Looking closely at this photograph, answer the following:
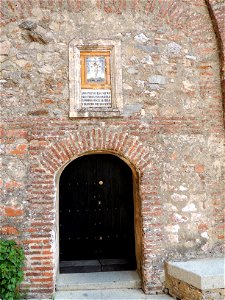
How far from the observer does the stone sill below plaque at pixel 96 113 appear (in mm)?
4387

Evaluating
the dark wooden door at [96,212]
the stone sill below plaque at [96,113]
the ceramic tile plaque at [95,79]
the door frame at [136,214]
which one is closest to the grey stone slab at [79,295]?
the door frame at [136,214]

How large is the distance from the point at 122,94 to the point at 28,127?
1.48 metres

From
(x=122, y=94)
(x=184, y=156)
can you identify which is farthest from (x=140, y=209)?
(x=122, y=94)

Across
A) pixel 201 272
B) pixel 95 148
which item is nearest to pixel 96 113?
pixel 95 148

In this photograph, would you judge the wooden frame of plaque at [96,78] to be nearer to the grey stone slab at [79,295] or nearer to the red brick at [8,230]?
the red brick at [8,230]

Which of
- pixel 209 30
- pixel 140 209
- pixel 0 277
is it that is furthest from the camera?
pixel 209 30

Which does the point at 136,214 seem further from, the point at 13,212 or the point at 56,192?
the point at 13,212

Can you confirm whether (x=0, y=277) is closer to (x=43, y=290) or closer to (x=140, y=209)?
(x=43, y=290)

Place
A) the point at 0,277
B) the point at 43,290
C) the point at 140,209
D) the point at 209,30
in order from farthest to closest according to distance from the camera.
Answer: the point at 209,30
the point at 140,209
the point at 43,290
the point at 0,277

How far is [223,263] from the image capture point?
411 centimetres

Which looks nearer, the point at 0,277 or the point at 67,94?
the point at 0,277

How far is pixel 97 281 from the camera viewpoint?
440 centimetres

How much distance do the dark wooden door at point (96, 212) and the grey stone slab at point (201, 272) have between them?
1.05m

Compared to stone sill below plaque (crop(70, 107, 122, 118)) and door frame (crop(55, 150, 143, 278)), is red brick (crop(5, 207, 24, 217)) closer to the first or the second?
door frame (crop(55, 150, 143, 278))
